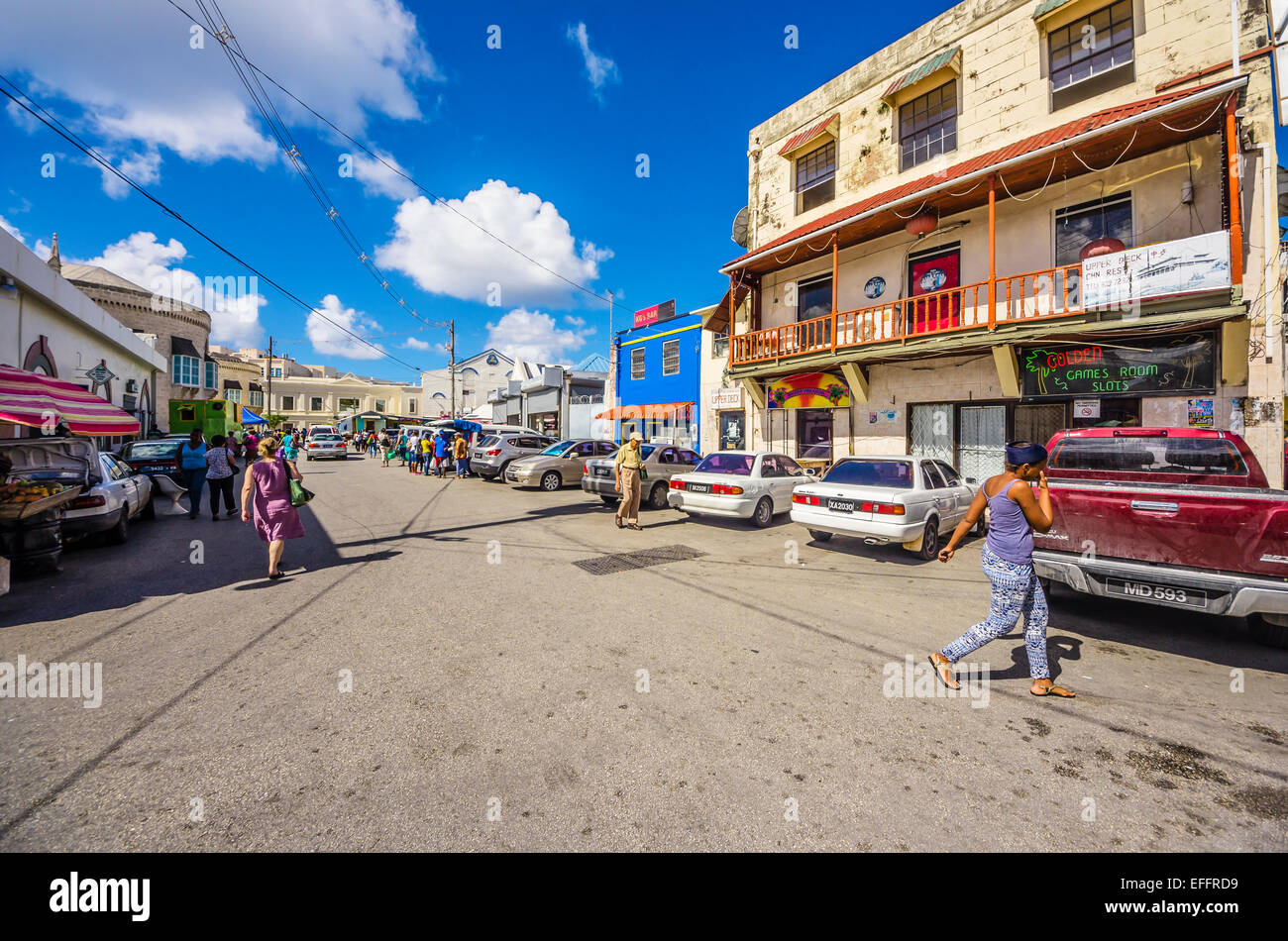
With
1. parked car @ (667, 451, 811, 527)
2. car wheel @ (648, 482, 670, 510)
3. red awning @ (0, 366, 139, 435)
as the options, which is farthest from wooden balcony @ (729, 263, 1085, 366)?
red awning @ (0, 366, 139, 435)

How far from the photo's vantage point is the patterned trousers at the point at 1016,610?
3.77 metres

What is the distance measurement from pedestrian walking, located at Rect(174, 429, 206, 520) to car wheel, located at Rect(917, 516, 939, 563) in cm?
1383

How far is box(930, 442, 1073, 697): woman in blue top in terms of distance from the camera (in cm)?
375

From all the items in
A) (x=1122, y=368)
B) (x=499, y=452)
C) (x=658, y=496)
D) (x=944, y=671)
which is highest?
(x=1122, y=368)

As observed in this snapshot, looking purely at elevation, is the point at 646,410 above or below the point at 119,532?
above

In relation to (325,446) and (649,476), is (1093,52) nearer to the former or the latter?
(649,476)

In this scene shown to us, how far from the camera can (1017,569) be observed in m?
3.78

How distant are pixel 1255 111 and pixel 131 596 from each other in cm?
1765

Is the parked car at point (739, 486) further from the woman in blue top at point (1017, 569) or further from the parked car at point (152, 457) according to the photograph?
the parked car at point (152, 457)

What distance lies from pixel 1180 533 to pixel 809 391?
11228 mm

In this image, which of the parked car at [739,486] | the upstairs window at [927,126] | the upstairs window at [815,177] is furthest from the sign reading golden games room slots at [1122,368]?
the upstairs window at [815,177]

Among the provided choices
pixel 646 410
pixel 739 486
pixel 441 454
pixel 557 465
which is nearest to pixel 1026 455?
pixel 739 486
